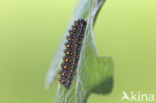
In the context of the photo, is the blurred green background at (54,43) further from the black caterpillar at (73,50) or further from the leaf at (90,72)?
the leaf at (90,72)

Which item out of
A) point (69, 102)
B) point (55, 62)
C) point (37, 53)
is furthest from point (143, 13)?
point (69, 102)

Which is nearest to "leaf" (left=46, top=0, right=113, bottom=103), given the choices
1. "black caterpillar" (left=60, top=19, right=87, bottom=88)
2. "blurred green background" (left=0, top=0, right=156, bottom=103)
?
"black caterpillar" (left=60, top=19, right=87, bottom=88)

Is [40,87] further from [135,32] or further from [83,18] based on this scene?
[83,18]

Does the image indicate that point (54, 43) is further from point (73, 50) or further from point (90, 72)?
point (90, 72)

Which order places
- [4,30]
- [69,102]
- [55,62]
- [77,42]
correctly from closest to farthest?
1. [69,102]
2. [77,42]
3. [55,62]
4. [4,30]

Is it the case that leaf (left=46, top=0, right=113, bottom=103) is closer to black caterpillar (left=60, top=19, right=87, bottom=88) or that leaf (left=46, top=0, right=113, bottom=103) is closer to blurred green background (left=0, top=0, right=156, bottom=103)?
black caterpillar (left=60, top=19, right=87, bottom=88)

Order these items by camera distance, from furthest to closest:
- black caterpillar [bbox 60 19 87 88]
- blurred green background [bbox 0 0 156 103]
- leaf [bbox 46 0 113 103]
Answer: blurred green background [bbox 0 0 156 103]
black caterpillar [bbox 60 19 87 88]
leaf [bbox 46 0 113 103]
